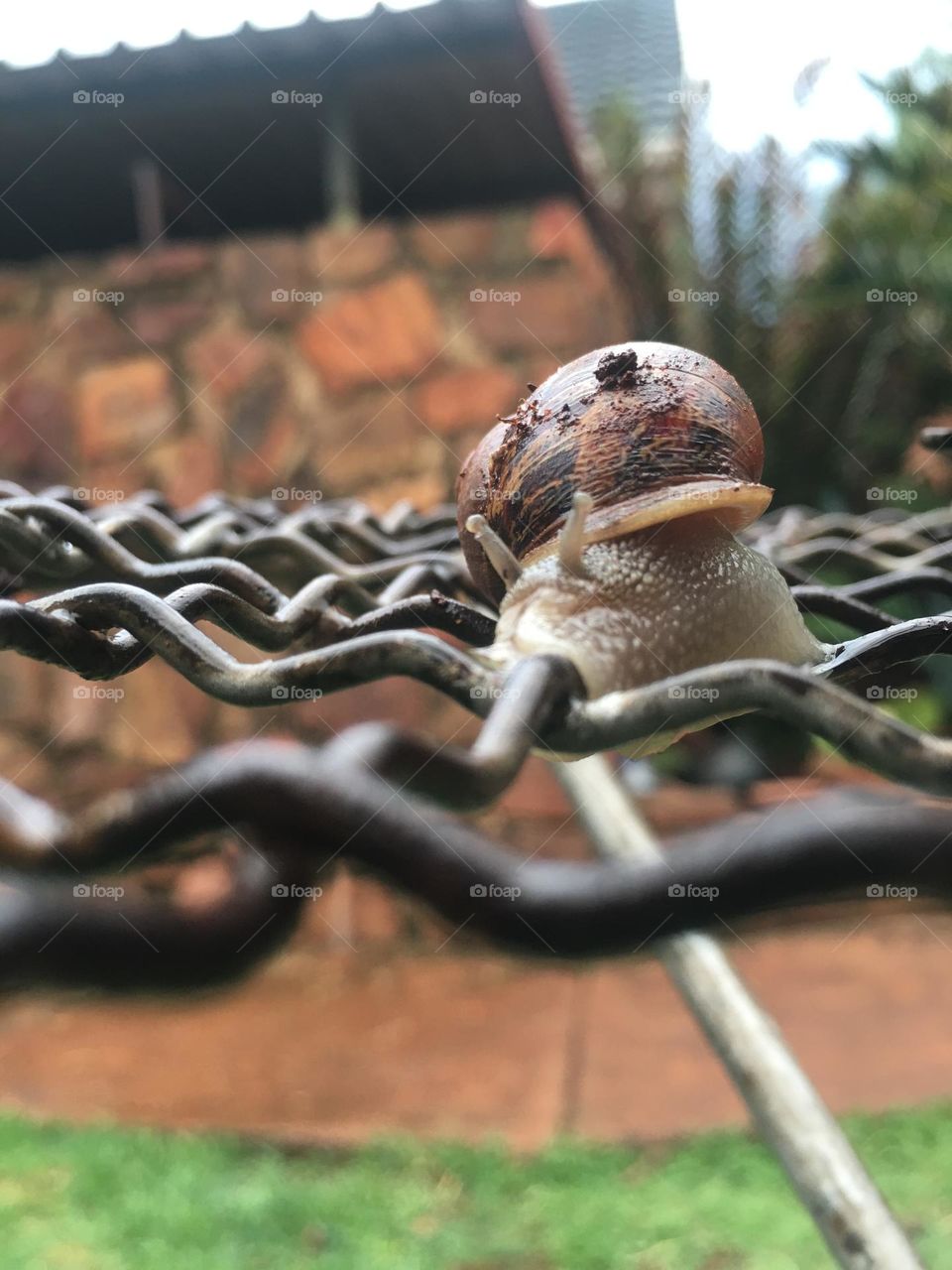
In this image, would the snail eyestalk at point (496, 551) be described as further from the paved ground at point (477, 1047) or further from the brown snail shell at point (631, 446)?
the paved ground at point (477, 1047)

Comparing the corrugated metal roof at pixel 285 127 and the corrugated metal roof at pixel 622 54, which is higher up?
the corrugated metal roof at pixel 622 54

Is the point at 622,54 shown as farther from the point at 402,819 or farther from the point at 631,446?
the point at 402,819

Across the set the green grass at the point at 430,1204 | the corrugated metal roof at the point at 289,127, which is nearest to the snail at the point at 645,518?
the green grass at the point at 430,1204

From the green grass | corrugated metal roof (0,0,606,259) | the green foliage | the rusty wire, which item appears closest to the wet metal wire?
the rusty wire

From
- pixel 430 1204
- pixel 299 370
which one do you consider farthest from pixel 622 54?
pixel 430 1204

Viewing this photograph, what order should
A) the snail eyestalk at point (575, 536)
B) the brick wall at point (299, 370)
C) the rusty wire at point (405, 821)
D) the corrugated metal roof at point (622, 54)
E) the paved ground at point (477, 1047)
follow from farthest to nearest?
the corrugated metal roof at point (622, 54) < the brick wall at point (299, 370) < the paved ground at point (477, 1047) < the snail eyestalk at point (575, 536) < the rusty wire at point (405, 821)

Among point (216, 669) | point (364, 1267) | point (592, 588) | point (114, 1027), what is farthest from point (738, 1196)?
point (216, 669)

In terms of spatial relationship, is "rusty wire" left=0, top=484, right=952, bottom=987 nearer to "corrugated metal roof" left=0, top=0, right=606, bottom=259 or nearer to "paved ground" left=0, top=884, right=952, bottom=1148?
"paved ground" left=0, top=884, right=952, bottom=1148
